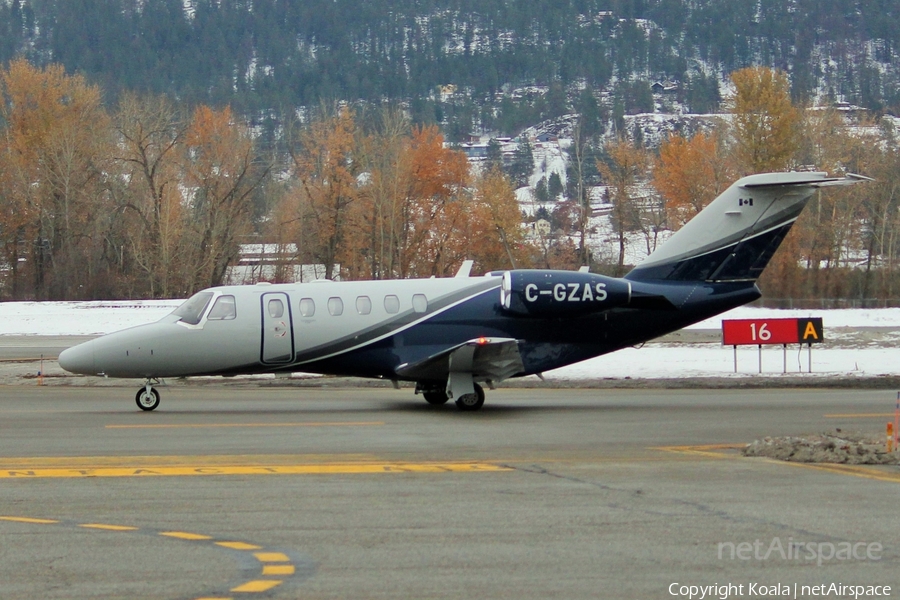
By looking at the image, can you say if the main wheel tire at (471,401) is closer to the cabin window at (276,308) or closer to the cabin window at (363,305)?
the cabin window at (363,305)

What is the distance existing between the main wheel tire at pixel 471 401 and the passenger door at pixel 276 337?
3.18 m

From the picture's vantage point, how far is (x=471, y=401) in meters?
18.9

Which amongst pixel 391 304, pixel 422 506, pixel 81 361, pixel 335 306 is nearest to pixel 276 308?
pixel 335 306

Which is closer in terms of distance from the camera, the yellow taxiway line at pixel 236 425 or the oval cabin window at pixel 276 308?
the yellow taxiway line at pixel 236 425

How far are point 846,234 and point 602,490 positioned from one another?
6249 centimetres

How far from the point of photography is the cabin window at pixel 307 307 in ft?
63.5

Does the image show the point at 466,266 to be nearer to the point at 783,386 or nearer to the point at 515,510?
the point at 783,386

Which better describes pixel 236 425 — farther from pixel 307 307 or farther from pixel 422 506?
pixel 422 506

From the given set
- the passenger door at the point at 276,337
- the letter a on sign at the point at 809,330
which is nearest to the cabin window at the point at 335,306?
the passenger door at the point at 276,337

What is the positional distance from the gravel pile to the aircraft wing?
5.59 meters

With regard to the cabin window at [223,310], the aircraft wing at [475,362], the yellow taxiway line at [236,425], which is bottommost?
the yellow taxiway line at [236,425]

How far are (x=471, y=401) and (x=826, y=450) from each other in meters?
7.23

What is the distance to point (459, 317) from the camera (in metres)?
19.5

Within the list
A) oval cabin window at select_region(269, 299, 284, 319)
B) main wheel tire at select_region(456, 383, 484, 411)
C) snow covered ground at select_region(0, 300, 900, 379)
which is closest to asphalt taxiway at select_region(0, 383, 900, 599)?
main wheel tire at select_region(456, 383, 484, 411)
